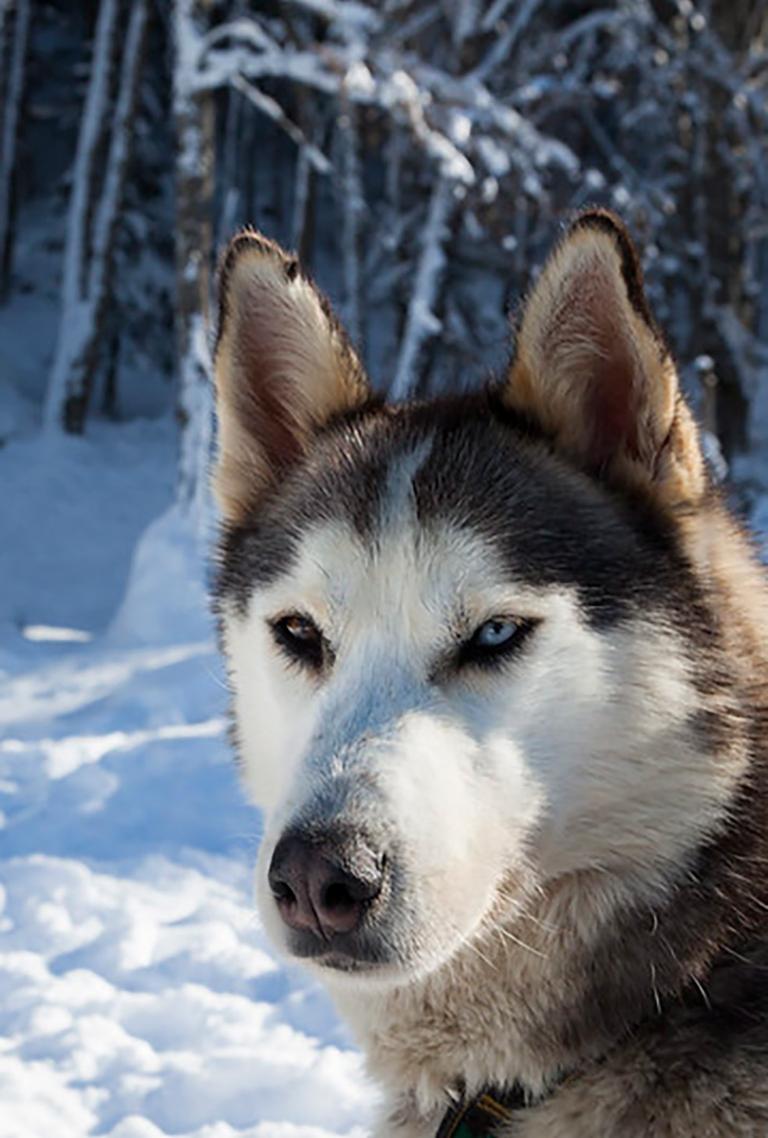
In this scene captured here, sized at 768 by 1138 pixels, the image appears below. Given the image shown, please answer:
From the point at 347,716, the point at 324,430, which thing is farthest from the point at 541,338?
the point at 347,716

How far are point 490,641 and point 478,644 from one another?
0.06ft

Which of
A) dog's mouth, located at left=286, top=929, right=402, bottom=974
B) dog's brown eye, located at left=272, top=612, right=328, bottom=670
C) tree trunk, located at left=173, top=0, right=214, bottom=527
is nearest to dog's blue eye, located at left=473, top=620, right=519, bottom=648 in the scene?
dog's brown eye, located at left=272, top=612, right=328, bottom=670

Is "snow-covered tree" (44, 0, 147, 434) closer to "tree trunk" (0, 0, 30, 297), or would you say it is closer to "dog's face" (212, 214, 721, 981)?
"tree trunk" (0, 0, 30, 297)

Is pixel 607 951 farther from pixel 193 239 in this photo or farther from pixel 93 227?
pixel 93 227

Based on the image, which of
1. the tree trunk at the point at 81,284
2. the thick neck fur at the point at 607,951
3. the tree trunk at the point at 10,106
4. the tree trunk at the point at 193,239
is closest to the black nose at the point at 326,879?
the thick neck fur at the point at 607,951

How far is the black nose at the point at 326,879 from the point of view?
1697 mm

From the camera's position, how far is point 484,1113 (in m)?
1.98

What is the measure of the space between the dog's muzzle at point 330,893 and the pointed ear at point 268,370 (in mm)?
978

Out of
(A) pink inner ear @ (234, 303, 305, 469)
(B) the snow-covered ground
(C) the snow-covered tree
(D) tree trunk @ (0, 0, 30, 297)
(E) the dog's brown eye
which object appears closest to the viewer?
(E) the dog's brown eye

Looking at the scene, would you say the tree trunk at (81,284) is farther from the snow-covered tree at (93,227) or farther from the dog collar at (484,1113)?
the dog collar at (484,1113)

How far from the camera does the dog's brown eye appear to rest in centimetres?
213

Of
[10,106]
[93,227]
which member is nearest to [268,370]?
[93,227]

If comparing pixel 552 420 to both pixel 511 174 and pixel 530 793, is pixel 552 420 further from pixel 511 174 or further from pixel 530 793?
pixel 511 174

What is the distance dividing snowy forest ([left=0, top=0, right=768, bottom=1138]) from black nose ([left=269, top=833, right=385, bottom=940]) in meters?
1.08
